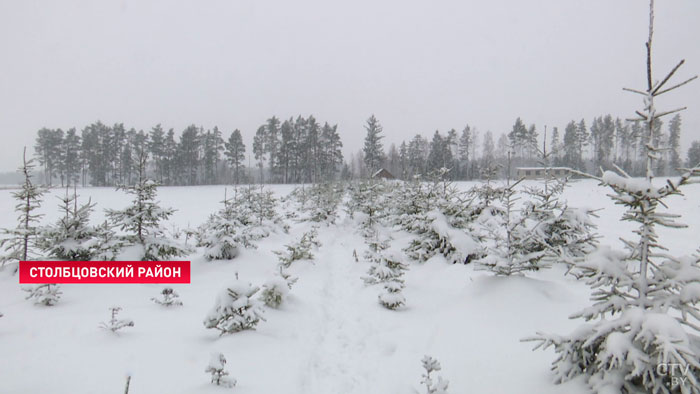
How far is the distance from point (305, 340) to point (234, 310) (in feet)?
5.05

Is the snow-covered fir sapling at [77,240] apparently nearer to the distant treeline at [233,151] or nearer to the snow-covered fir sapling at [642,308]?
the snow-covered fir sapling at [642,308]

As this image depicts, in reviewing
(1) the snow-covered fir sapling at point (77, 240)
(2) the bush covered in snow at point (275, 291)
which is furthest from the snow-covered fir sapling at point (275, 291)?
(1) the snow-covered fir sapling at point (77, 240)

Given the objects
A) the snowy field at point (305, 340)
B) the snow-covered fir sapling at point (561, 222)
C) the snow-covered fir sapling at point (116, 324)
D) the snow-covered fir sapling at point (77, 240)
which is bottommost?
the snowy field at point (305, 340)

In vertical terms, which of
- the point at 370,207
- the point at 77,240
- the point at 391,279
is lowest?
the point at 391,279

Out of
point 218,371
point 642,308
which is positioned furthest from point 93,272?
point 642,308

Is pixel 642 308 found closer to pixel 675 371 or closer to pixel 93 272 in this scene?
pixel 675 371

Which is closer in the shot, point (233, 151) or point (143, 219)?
point (143, 219)

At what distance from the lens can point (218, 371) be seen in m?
4.33

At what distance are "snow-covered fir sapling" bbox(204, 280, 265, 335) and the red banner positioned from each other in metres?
4.46

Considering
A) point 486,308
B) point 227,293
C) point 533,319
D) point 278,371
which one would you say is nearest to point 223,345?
point 227,293

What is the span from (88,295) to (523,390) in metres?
9.54

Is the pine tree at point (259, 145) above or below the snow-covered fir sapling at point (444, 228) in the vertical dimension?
above

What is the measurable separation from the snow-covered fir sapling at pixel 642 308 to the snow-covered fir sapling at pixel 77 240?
34.6 ft

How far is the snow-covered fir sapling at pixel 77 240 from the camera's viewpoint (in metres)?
8.48
